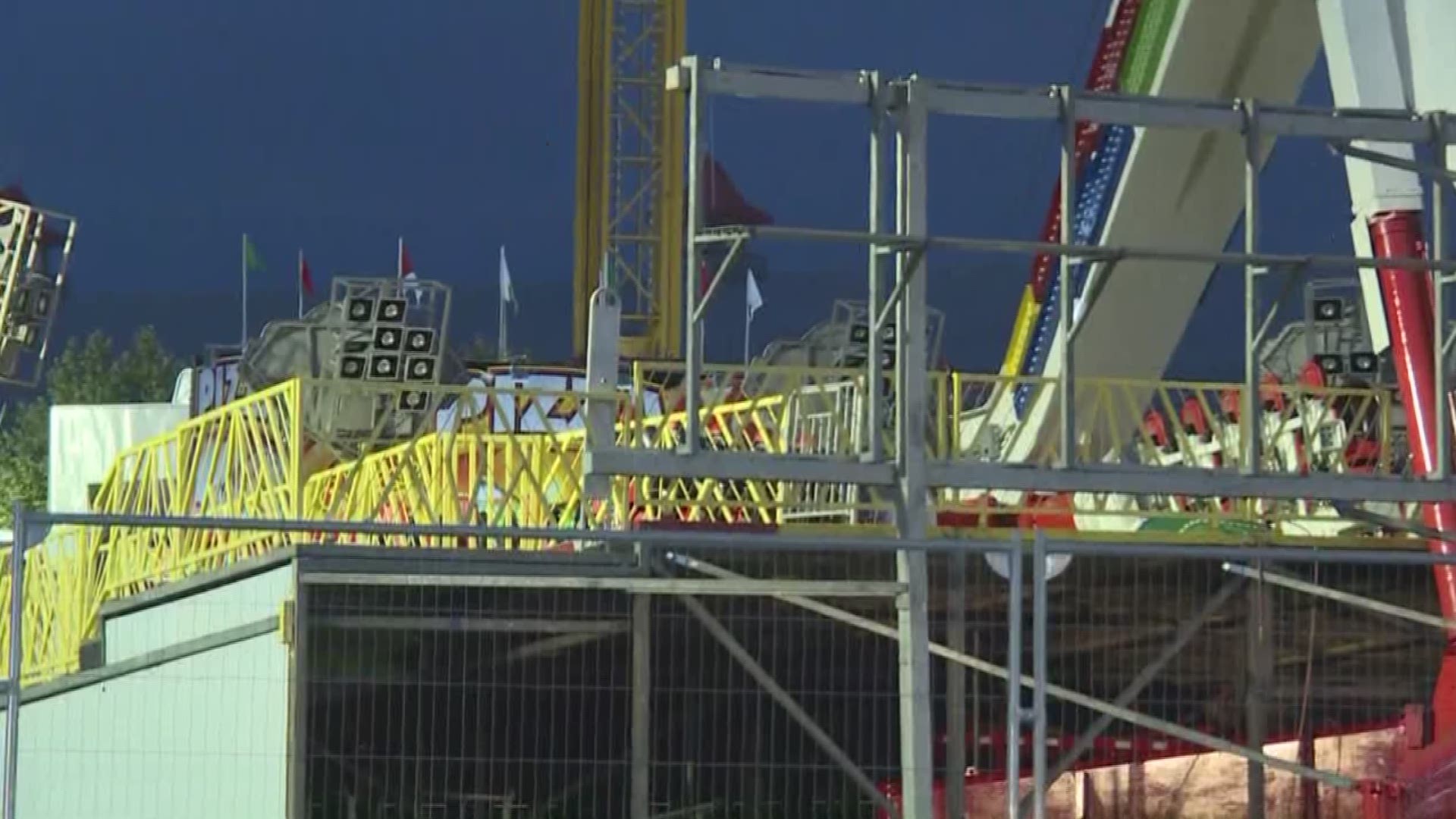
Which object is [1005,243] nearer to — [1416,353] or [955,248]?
[955,248]

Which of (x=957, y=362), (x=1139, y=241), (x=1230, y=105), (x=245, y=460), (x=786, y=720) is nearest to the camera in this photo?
(x=786, y=720)

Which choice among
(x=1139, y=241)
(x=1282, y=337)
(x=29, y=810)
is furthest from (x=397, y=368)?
(x=29, y=810)

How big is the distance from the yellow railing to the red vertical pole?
509 mm

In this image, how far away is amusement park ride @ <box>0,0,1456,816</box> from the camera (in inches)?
789

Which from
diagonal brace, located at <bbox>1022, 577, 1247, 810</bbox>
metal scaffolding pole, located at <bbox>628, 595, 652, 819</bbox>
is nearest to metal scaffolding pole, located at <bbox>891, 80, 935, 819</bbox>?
diagonal brace, located at <bbox>1022, 577, 1247, 810</bbox>

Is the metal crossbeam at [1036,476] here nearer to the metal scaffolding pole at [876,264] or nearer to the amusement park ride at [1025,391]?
the amusement park ride at [1025,391]

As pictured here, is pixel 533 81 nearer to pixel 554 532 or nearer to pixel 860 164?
pixel 860 164

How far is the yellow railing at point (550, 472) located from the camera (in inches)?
1022

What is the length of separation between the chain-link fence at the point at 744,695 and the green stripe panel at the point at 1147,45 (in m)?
16.4

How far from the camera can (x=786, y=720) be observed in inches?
653

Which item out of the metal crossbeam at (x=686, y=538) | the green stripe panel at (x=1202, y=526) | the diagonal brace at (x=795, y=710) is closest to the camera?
the metal crossbeam at (x=686, y=538)

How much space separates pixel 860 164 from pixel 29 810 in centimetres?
14356

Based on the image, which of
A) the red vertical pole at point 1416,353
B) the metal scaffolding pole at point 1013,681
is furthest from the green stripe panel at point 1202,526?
the metal scaffolding pole at point 1013,681

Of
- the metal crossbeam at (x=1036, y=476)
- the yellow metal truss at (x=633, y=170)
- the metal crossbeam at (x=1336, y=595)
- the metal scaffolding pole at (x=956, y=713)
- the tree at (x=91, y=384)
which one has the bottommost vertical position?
the metal scaffolding pole at (x=956, y=713)
